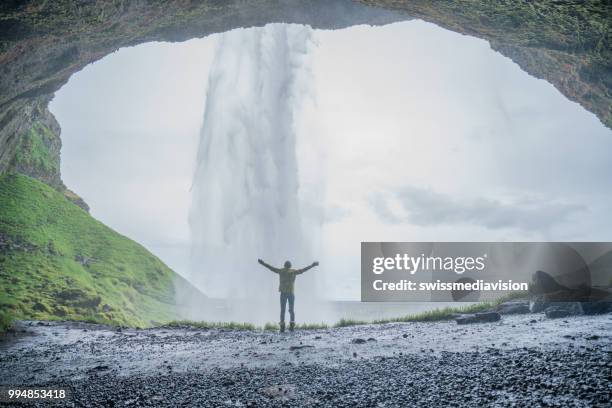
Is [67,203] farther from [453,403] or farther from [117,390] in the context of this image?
[453,403]

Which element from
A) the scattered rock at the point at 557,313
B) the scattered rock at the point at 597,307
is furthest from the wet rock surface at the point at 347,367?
the scattered rock at the point at 597,307

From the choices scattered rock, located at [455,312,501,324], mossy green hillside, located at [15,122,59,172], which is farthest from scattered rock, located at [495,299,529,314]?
mossy green hillside, located at [15,122,59,172]

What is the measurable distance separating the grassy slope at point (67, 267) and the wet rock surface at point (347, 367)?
10.4 metres

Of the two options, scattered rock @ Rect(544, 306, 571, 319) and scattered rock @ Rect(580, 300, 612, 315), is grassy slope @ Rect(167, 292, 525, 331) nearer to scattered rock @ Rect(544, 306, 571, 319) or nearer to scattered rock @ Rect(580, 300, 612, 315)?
scattered rock @ Rect(544, 306, 571, 319)

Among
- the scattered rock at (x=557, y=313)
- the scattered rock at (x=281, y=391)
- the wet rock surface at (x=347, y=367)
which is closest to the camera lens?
the wet rock surface at (x=347, y=367)

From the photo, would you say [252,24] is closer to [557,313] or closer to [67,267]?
[557,313]

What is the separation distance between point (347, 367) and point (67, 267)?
3363cm

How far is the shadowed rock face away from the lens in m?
14.0

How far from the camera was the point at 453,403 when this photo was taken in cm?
607

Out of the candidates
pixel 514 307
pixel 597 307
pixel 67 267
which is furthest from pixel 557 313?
pixel 67 267

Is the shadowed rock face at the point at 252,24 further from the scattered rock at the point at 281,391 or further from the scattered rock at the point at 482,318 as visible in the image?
the scattered rock at the point at 281,391

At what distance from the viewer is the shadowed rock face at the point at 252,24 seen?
1401cm

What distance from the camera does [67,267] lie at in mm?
33406

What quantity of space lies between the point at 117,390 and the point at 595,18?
18174 mm
